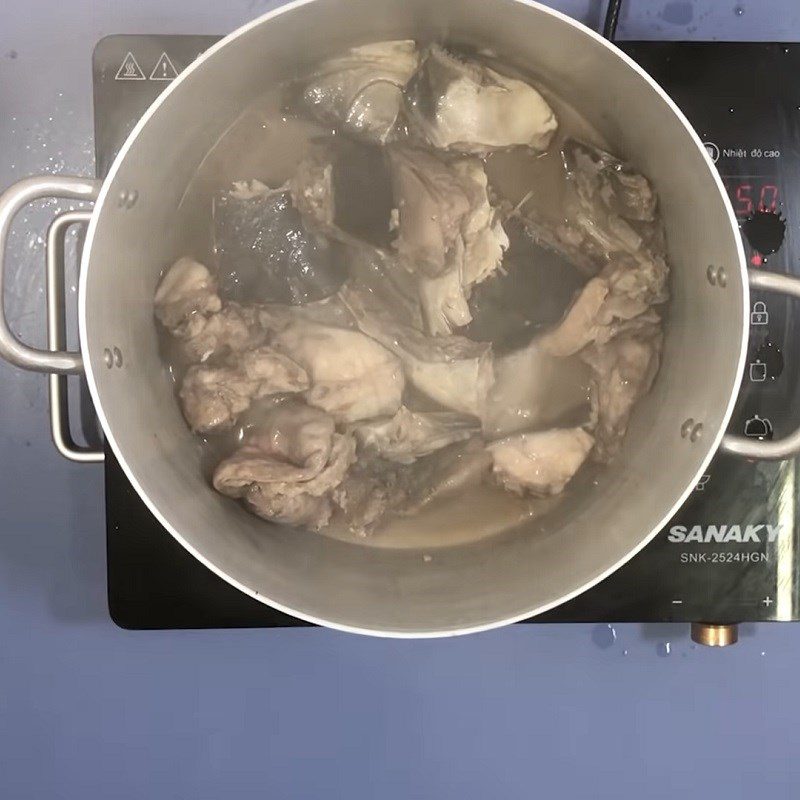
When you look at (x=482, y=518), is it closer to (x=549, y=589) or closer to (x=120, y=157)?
Result: (x=549, y=589)

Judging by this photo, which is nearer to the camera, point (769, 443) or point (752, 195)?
point (769, 443)

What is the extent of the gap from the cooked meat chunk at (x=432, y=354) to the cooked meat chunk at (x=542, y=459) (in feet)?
0.27

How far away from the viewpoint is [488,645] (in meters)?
1.10

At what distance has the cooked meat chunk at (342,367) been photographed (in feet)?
3.17

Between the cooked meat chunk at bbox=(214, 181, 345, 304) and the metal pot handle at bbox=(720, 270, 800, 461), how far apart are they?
1.51ft

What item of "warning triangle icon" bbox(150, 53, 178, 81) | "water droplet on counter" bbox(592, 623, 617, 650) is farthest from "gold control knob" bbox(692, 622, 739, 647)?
"warning triangle icon" bbox(150, 53, 178, 81)

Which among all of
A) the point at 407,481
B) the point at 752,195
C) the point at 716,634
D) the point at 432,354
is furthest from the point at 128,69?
the point at 716,634

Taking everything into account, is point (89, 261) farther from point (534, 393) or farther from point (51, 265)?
point (534, 393)

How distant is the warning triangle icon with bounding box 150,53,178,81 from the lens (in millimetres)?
943

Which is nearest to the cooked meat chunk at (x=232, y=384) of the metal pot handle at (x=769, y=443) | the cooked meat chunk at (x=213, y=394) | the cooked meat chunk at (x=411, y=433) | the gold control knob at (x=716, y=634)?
the cooked meat chunk at (x=213, y=394)

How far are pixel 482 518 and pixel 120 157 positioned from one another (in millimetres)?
579

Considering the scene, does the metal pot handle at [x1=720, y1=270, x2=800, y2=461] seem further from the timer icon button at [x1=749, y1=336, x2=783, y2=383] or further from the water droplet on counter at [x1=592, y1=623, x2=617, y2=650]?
the water droplet on counter at [x1=592, y1=623, x2=617, y2=650]

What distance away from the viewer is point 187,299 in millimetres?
926

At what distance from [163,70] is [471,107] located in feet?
1.15
